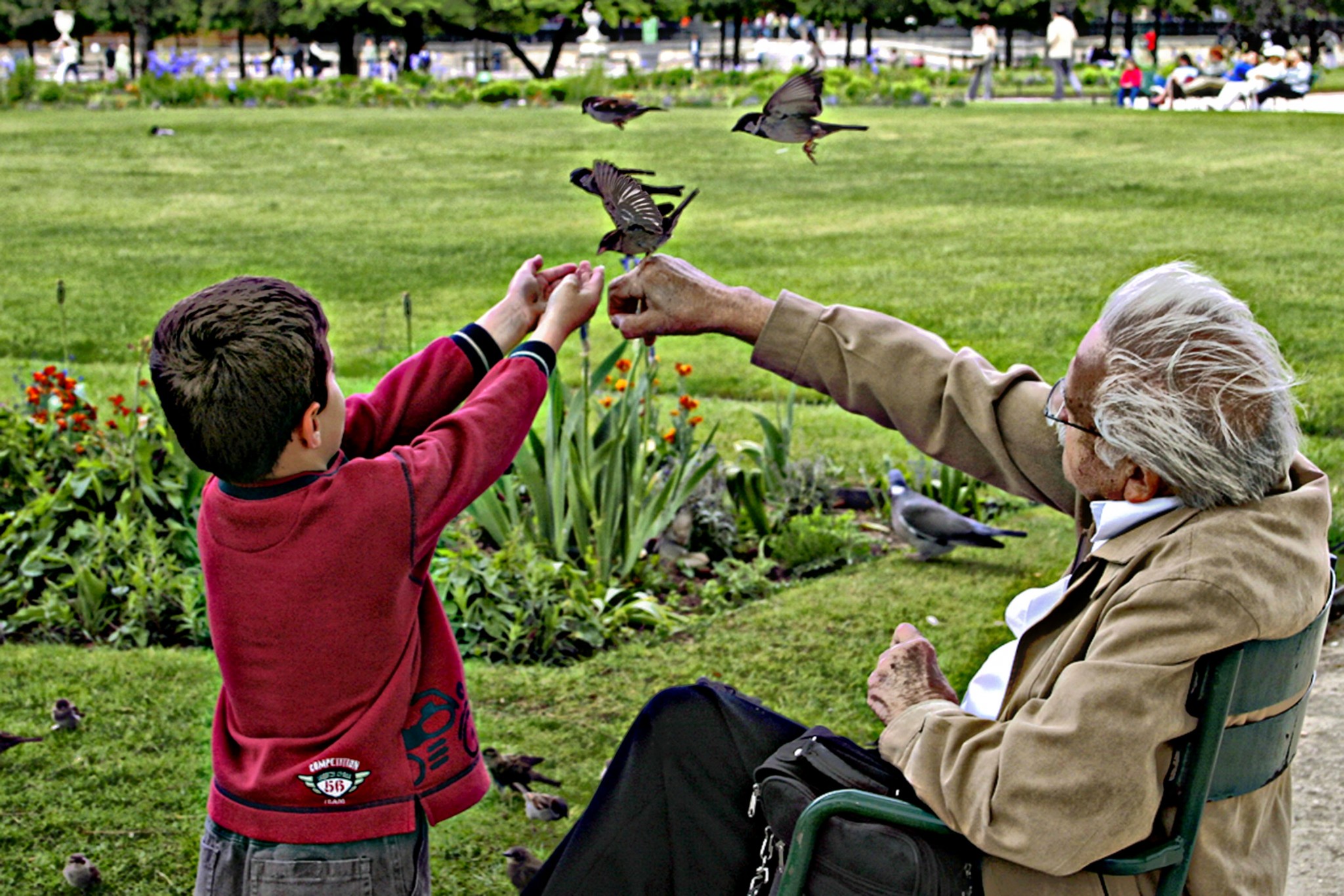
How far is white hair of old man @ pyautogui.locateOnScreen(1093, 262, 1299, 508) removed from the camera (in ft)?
5.76

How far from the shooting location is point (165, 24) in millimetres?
41156

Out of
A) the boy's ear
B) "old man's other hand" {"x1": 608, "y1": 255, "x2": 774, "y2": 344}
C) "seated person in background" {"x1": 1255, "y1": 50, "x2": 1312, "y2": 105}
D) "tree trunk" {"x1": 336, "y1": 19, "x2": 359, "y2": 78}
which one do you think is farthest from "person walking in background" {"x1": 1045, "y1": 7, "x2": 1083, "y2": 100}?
the boy's ear

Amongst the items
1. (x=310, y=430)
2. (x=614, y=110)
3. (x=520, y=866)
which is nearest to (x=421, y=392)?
(x=310, y=430)

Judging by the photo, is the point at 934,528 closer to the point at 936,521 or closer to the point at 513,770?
the point at 936,521

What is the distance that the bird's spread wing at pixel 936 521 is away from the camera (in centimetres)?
473

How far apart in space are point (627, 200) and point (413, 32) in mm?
37312

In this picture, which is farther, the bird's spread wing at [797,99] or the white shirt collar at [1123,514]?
the bird's spread wing at [797,99]

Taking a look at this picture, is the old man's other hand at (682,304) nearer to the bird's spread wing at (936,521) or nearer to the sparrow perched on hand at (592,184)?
the sparrow perched on hand at (592,184)

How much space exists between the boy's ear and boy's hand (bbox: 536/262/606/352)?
0.44 meters

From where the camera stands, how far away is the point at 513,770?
3.35 meters

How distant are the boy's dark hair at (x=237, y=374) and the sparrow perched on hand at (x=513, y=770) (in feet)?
5.51

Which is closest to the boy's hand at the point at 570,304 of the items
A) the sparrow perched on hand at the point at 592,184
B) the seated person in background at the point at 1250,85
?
the sparrow perched on hand at the point at 592,184

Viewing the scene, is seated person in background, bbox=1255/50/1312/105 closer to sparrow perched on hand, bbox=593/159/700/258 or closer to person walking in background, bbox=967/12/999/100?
person walking in background, bbox=967/12/999/100

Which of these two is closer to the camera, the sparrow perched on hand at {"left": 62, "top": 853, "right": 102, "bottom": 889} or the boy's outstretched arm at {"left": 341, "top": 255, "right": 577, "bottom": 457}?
the boy's outstretched arm at {"left": 341, "top": 255, "right": 577, "bottom": 457}
